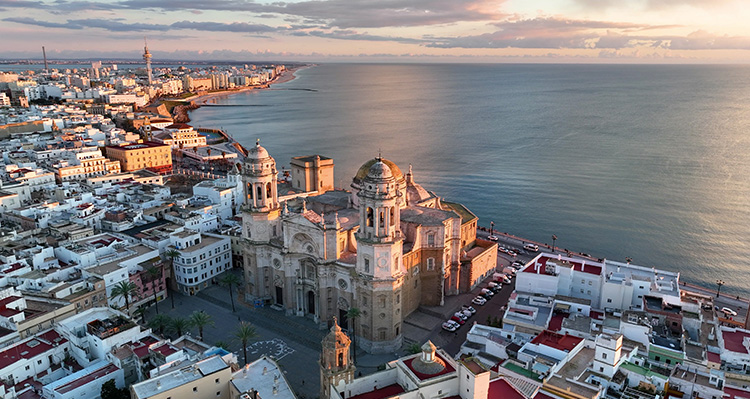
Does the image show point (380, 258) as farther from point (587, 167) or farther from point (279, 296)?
point (587, 167)

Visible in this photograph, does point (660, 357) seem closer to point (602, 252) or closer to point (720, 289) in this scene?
point (720, 289)

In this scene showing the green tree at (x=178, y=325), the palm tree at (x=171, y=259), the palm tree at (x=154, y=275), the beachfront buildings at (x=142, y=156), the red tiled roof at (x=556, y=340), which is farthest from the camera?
the beachfront buildings at (x=142, y=156)

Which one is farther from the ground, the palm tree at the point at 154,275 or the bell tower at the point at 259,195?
the bell tower at the point at 259,195

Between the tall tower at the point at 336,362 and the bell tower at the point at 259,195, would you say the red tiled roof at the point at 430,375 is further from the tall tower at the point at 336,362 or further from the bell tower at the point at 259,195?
the bell tower at the point at 259,195

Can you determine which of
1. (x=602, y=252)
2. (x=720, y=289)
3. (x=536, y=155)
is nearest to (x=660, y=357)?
(x=720, y=289)

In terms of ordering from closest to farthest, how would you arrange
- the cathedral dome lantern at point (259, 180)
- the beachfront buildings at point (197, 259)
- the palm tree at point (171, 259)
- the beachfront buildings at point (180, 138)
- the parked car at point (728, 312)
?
1. the cathedral dome lantern at point (259, 180)
2. the parked car at point (728, 312)
3. the palm tree at point (171, 259)
4. the beachfront buildings at point (197, 259)
5. the beachfront buildings at point (180, 138)

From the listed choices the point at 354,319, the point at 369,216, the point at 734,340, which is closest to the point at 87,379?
the point at 354,319

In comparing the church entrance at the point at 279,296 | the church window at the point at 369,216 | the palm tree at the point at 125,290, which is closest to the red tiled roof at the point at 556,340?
the church window at the point at 369,216
